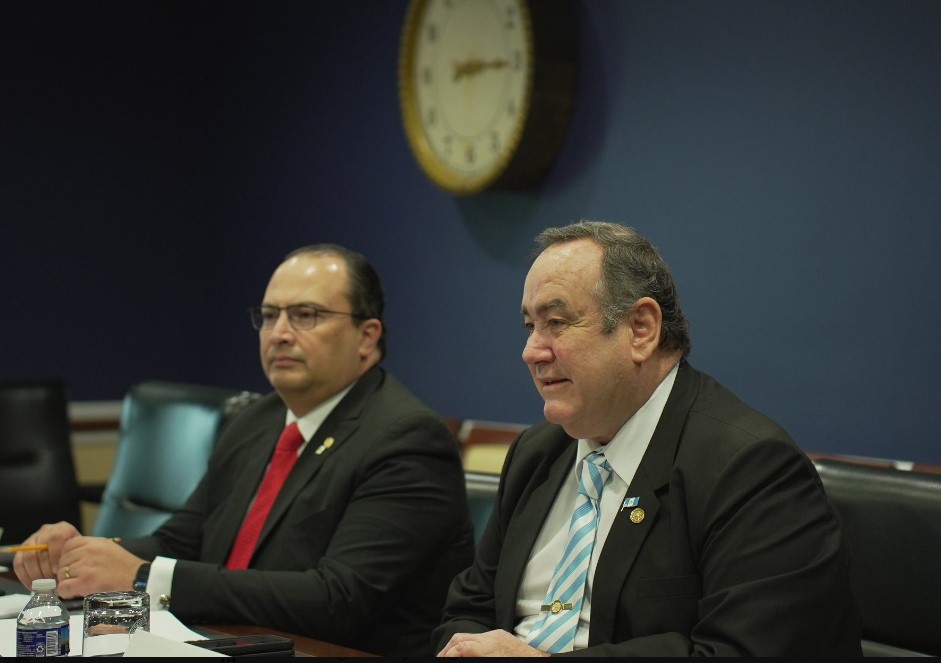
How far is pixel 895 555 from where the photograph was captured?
197cm

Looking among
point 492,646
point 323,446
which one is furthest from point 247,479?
point 492,646

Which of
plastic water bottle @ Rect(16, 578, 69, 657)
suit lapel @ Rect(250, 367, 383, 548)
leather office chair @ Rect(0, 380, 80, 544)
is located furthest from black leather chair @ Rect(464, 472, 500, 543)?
leather office chair @ Rect(0, 380, 80, 544)

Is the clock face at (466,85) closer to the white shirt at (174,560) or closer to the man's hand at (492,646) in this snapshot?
the white shirt at (174,560)

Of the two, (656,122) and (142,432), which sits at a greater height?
(656,122)

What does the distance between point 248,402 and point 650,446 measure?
5.36 feet

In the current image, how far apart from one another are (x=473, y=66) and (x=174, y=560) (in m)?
2.42

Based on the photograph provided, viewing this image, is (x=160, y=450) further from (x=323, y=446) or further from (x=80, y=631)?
(x=80, y=631)

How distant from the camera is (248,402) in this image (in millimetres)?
3385

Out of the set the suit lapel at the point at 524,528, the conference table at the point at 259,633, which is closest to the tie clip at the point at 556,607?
the suit lapel at the point at 524,528

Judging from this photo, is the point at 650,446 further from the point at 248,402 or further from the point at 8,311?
the point at 8,311

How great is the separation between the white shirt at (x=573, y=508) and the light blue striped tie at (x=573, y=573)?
1cm

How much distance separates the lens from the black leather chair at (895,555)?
1.93 meters

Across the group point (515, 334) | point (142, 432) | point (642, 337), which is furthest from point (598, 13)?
point (642, 337)

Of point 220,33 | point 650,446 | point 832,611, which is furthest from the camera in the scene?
point 220,33
